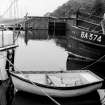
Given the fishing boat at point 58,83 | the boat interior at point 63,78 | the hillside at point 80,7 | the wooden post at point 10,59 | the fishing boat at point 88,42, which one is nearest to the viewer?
the fishing boat at point 58,83

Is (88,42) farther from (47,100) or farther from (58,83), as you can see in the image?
(47,100)

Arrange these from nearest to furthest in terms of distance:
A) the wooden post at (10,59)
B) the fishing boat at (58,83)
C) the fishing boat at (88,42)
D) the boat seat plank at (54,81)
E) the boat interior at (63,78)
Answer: the fishing boat at (58,83)
the boat seat plank at (54,81)
the boat interior at (63,78)
the wooden post at (10,59)
the fishing boat at (88,42)

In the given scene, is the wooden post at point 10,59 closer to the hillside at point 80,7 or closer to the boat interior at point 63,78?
the boat interior at point 63,78

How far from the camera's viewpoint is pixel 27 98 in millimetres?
10430

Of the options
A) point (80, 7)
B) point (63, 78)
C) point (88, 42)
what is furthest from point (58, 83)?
point (80, 7)

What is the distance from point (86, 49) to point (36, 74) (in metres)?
6.89

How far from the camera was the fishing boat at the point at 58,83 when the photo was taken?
395 inches

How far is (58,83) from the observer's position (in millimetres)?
11094

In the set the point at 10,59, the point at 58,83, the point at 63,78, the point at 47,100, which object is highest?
the point at 10,59

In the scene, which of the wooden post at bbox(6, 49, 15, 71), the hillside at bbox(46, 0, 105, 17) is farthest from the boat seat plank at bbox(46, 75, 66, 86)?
the hillside at bbox(46, 0, 105, 17)

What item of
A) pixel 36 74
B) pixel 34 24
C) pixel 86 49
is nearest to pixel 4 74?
pixel 36 74

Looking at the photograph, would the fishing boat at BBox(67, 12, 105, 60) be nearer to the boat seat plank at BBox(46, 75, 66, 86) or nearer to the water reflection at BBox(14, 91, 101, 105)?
the boat seat plank at BBox(46, 75, 66, 86)

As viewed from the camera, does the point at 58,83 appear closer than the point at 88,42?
Yes

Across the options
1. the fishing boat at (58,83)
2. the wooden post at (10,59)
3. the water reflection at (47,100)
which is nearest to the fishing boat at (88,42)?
the fishing boat at (58,83)
